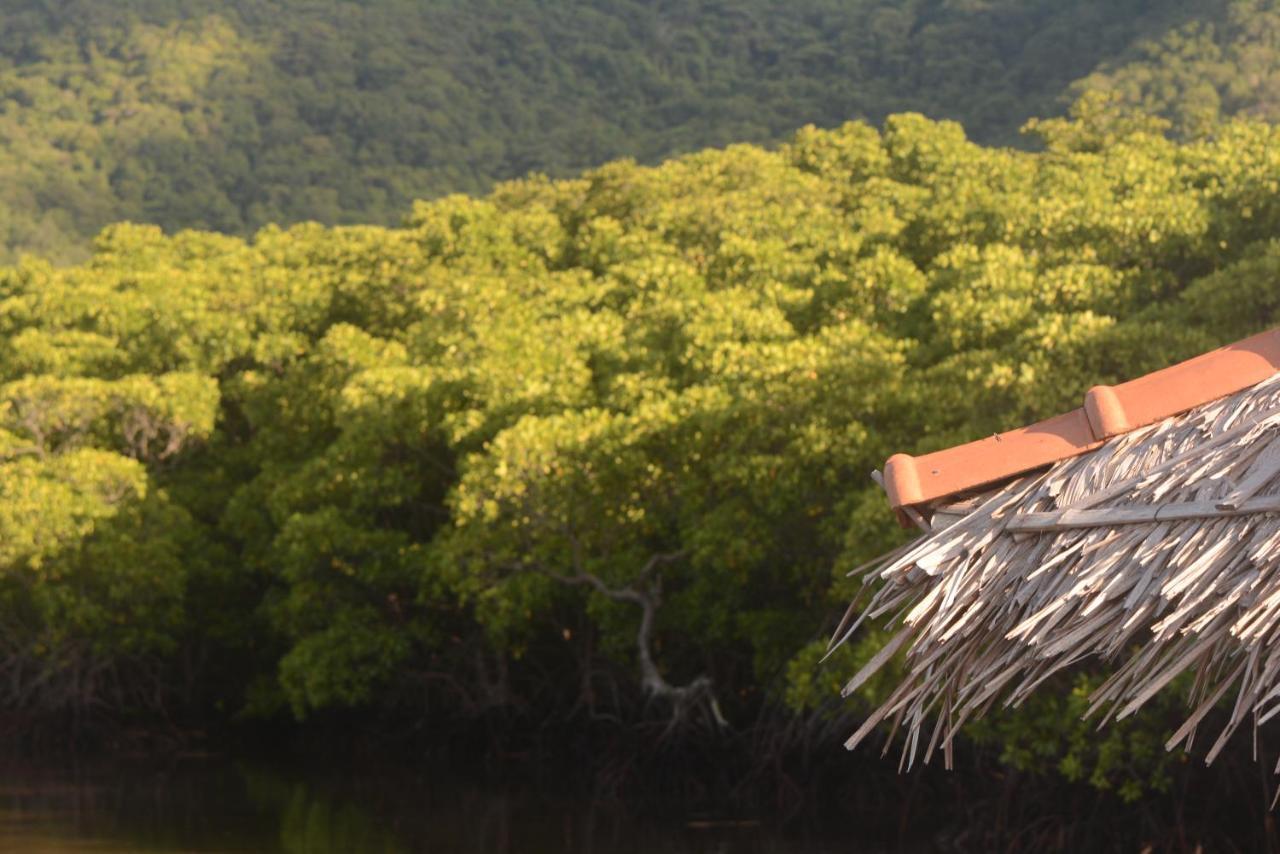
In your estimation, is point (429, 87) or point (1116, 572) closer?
point (1116, 572)

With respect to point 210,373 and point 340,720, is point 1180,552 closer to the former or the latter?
point 340,720

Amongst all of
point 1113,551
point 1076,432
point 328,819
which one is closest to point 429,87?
point 328,819

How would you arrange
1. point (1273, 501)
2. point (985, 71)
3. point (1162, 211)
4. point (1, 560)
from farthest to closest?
point (985, 71)
point (1, 560)
point (1162, 211)
point (1273, 501)

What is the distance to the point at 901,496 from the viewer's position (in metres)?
4.59

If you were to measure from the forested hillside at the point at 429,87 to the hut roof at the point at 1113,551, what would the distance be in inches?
1345

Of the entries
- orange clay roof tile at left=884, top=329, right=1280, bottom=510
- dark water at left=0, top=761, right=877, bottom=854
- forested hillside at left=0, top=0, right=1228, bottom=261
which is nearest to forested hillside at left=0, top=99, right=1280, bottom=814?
dark water at left=0, top=761, right=877, bottom=854

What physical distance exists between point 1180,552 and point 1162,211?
1084 centimetres

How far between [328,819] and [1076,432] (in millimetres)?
11462

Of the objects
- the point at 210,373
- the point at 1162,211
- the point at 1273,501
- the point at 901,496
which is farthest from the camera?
the point at 210,373

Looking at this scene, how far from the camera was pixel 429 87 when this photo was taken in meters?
52.0

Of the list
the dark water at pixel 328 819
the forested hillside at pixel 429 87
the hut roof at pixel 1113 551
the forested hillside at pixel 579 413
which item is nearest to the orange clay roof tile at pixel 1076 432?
the hut roof at pixel 1113 551

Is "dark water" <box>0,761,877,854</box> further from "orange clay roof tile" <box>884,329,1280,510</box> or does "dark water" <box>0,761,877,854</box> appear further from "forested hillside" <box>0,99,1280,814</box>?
"orange clay roof tile" <box>884,329,1280,510</box>

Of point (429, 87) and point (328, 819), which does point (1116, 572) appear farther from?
point (429, 87)

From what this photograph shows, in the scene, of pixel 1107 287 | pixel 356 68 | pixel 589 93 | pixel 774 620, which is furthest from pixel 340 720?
pixel 356 68
